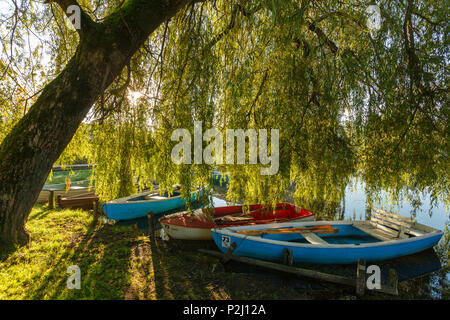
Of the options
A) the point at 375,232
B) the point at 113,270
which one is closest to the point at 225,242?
the point at 113,270

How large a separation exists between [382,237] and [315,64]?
18.6 feet

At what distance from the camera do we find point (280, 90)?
3951mm

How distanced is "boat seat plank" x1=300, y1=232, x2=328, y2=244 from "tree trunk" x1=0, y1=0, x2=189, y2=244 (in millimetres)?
5996

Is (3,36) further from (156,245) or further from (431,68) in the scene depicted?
(431,68)

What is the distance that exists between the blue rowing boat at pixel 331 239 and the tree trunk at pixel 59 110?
427 cm

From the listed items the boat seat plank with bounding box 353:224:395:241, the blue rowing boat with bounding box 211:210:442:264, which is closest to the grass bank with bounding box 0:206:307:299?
the blue rowing boat with bounding box 211:210:442:264

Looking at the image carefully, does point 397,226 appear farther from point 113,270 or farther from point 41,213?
point 41,213

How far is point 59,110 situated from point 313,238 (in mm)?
6362

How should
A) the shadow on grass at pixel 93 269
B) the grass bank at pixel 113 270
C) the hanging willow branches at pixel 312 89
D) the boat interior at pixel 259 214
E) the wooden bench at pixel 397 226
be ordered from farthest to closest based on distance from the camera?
the boat interior at pixel 259 214 < the wooden bench at pixel 397 226 < the hanging willow branches at pixel 312 89 < the grass bank at pixel 113 270 < the shadow on grass at pixel 93 269

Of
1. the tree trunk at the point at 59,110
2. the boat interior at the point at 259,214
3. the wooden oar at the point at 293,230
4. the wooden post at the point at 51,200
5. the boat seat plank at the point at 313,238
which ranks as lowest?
the boat seat plank at the point at 313,238

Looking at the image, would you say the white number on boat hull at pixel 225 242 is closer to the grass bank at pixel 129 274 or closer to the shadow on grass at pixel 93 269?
the grass bank at pixel 129 274

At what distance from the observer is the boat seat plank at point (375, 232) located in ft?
22.9

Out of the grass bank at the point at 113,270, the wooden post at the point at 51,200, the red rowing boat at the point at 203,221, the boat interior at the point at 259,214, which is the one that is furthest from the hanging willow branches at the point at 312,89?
the wooden post at the point at 51,200

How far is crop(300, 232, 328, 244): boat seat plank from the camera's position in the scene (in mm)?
6439
